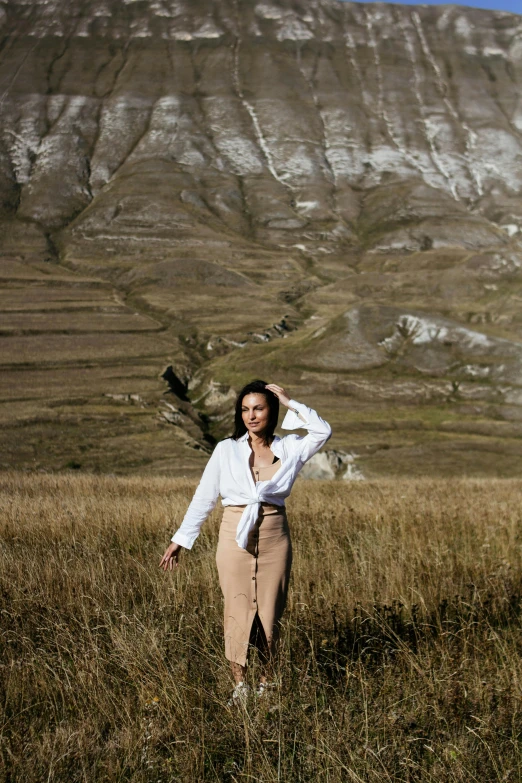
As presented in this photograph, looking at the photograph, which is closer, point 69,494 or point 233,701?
point 233,701

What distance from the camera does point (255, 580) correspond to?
4.48 metres

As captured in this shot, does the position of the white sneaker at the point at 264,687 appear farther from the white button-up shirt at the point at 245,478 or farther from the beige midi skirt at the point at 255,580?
the white button-up shirt at the point at 245,478

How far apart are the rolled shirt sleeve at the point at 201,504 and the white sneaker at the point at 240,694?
1.02 metres

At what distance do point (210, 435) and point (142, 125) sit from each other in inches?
4718

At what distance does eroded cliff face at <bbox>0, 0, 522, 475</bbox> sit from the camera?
4822cm

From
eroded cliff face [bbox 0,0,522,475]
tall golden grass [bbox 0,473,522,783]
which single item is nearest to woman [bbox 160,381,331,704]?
tall golden grass [bbox 0,473,522,783]

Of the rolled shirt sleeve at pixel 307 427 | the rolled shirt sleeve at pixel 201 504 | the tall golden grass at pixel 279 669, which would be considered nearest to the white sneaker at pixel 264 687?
the tall golden grass at pixel 279 669

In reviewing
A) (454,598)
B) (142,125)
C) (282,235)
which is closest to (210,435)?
(454,598)

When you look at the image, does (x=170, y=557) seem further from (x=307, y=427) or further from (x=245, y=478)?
(x=307, y=427)

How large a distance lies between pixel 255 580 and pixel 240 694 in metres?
0.76

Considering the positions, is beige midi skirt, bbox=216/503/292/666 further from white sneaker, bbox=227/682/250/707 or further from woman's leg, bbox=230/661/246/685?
white sneaker, bbox=227/682/250/707

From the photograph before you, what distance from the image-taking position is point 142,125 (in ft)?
488

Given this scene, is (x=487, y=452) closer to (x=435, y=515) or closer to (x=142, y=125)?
(x=435, y=515)

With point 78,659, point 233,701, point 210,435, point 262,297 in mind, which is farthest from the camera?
point 262,297
